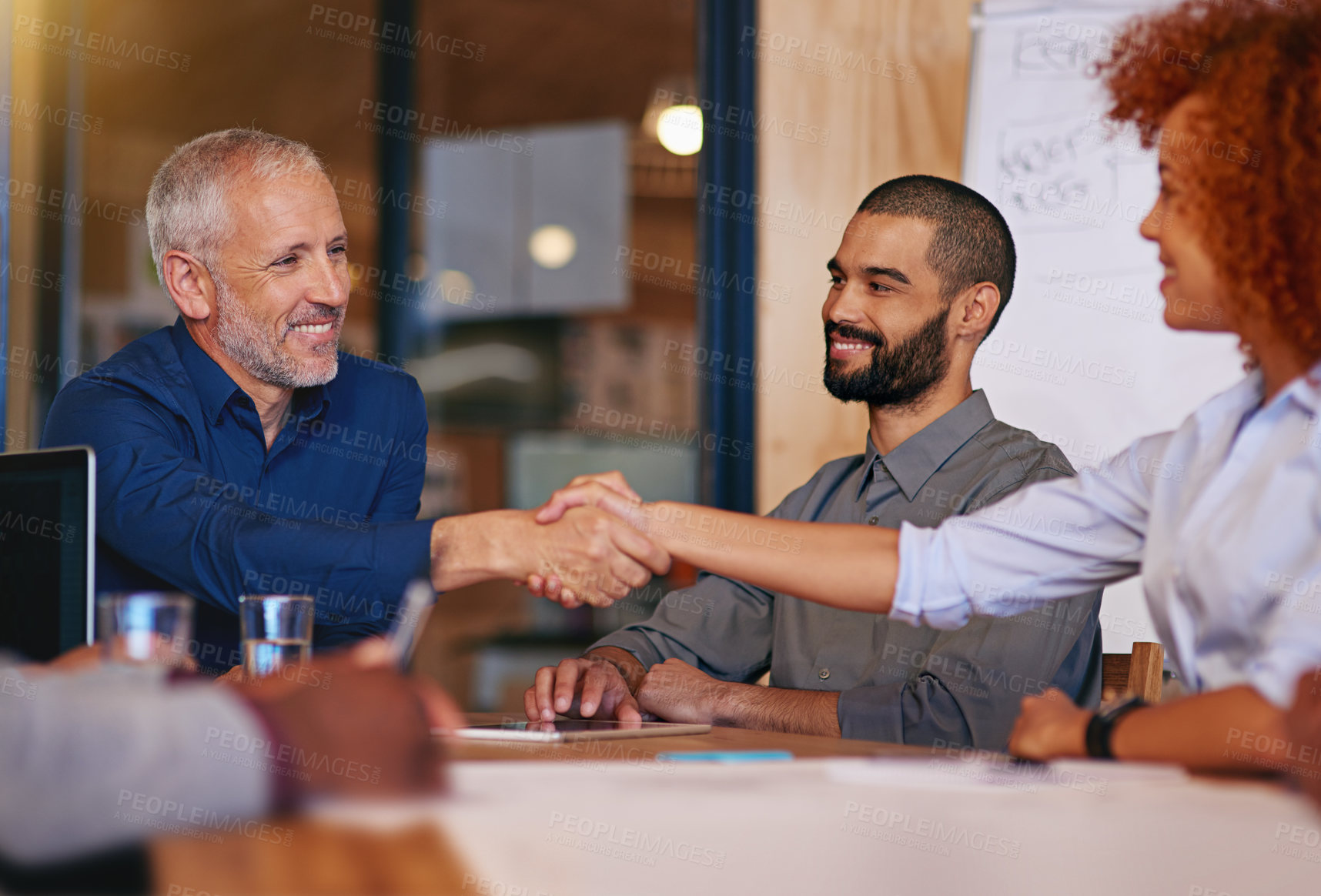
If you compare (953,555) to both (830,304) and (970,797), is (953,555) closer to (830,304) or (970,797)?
(970,797)

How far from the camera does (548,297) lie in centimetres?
581

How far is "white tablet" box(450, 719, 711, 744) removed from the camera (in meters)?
1.26

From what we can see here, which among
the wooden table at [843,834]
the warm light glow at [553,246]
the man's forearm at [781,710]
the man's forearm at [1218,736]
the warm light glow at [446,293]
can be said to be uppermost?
the warm light glow at [553,246]

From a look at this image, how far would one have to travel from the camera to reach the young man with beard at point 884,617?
68.5 inches

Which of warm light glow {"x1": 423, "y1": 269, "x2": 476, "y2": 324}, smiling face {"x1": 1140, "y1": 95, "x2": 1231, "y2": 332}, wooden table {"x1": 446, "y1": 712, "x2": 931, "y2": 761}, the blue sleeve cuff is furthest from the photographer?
warm light glow {"x1": 423, "y1": 269, "x2": 476, "y2": 324}

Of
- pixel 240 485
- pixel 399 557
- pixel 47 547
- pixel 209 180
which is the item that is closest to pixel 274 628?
pixel 47 547

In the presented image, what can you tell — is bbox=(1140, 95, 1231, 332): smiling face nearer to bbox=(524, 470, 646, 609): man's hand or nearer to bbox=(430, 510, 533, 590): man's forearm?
bbox=(524, 470, 646, 609): man's hand

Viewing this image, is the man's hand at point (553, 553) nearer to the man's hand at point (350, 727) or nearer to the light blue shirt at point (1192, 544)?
the light blue shirt at point (1192, 544)

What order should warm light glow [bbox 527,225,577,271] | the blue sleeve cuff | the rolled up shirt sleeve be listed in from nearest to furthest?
the rolled up shirt sleeve < the blue sleeve cuff < warm light glow [bbox 527,225,577,271]

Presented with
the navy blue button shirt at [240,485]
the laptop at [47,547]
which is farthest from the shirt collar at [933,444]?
the laptop at [47,547]

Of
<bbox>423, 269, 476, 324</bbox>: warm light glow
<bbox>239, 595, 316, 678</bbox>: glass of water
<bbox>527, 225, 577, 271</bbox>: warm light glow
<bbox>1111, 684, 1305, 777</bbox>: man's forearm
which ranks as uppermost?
<bbox>527, 225, 577, 271</bbox>: warm light glow

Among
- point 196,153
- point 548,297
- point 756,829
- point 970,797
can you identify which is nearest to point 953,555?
point 970,797

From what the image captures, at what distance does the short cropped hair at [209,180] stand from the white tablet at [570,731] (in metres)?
0.99

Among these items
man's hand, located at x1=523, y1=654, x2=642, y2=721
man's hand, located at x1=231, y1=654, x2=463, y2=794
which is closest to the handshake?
man's hand, located at x1=523, y1=654, x2=642, y2=721
